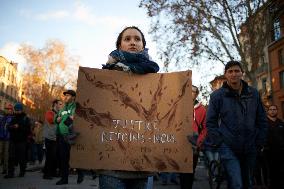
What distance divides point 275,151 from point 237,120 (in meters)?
4.01

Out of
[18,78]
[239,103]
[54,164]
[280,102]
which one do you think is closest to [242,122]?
[239,103]

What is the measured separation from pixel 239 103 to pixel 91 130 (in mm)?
2437

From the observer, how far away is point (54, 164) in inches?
403

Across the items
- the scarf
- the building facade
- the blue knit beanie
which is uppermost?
the building facade

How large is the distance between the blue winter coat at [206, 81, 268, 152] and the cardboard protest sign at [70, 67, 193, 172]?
181 cm

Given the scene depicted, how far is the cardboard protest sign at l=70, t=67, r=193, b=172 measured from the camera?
272 centimetres

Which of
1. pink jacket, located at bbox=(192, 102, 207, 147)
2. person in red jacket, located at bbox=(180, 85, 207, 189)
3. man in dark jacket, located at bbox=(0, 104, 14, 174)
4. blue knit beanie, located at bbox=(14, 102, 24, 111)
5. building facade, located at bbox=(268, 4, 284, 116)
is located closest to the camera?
person in red jacket, located at bbox=(180, 85, 207, 189)

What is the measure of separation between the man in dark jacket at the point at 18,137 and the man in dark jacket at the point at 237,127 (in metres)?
7.09

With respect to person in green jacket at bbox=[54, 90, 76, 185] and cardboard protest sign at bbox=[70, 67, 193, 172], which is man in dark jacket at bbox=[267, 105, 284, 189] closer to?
person in green jacket at bbox=[54, 90, 76, 185]

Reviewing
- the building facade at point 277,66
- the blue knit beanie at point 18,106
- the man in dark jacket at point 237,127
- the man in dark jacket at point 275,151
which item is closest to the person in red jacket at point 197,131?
the man in dark jacket at point 237,127

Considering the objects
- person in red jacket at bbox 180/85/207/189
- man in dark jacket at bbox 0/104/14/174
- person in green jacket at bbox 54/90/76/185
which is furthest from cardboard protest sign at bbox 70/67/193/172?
man in dark jacket at bbox 0/104/14/174

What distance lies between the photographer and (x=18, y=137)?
10.4 m

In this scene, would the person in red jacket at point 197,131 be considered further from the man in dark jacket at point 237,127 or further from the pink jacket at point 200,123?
the man in dark jacket at point 237,127

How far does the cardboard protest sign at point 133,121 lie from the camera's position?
272cm
